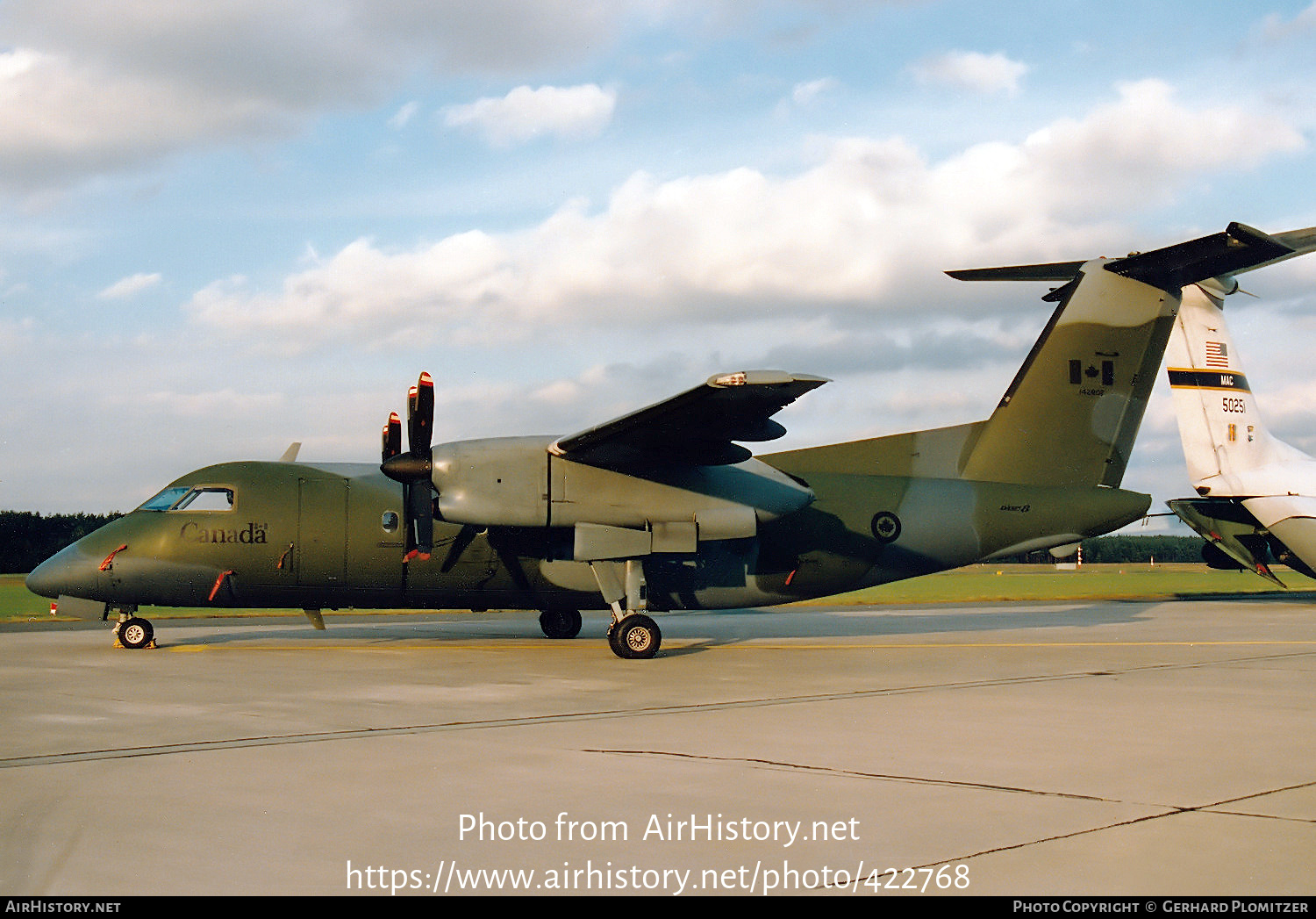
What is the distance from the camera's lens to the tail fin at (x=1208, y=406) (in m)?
33.8

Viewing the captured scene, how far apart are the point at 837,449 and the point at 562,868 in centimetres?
1525

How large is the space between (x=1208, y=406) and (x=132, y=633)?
3025 centimetres

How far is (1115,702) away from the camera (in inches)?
477

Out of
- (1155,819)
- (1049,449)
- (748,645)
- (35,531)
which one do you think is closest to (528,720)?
(1155,819)

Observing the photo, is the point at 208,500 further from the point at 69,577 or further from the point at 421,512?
the point at 421,512

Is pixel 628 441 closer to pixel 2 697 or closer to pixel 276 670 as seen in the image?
pixel 276 670

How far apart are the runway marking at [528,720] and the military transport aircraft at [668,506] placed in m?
4.43

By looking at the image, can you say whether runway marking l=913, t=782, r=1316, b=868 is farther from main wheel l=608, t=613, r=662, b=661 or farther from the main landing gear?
the main landing gear

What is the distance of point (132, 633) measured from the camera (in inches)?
739

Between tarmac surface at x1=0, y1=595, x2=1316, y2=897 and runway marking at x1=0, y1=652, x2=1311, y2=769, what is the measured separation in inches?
2.0

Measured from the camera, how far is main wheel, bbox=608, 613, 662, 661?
1738cm

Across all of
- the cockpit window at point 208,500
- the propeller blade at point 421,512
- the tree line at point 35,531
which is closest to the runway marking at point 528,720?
the propeller blade at point 421,512

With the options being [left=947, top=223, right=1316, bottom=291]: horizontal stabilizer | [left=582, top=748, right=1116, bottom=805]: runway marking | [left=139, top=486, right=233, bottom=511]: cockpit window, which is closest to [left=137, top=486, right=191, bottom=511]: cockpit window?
[left=139, top=486, right=233, bottom=511]: cockpit window
